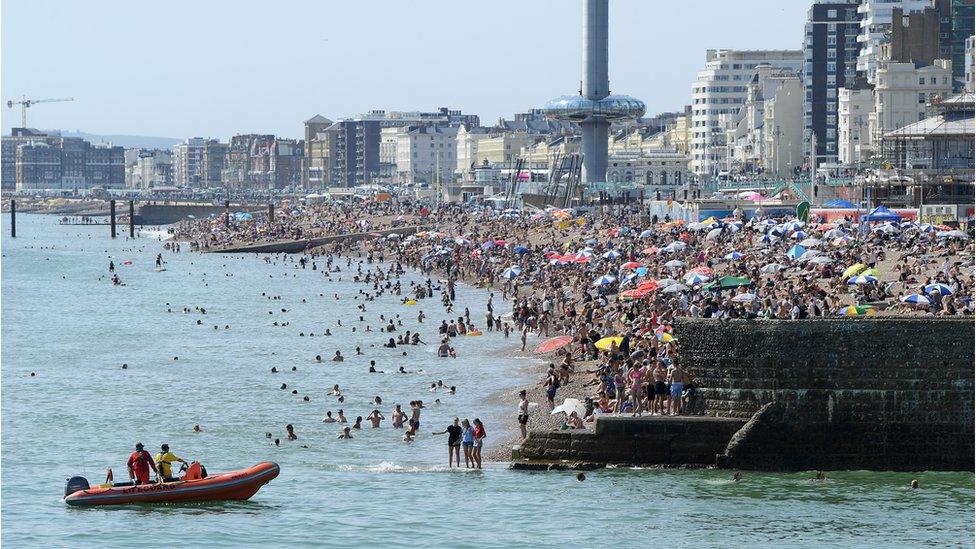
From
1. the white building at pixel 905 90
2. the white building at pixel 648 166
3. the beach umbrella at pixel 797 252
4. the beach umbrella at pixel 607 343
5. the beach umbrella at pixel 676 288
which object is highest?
the white building at pixel 905 90

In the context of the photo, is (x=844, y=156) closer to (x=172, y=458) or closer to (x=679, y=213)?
(x=679, y=213)

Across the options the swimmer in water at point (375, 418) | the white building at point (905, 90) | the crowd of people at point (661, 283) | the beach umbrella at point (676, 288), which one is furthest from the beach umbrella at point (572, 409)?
the white building at point (905, 90)

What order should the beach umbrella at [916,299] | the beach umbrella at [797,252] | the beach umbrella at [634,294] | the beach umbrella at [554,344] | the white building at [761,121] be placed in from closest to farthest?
the beach umbrella at [916,299] < the beach umbrella at [554,344] < the beach umbrella at [634,294] < the beach umbrella at [797,252] < the white building at [761,121]

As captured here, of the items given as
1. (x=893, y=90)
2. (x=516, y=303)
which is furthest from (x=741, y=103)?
(x=516, y=303)

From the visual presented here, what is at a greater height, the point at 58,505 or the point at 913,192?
the point at 913,192

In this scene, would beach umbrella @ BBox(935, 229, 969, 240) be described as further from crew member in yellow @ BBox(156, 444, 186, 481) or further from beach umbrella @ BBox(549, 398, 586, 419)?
crew member in yellow @ BBox(156, 444, 186, 481)

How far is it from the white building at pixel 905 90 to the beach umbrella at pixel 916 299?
80.9 metres

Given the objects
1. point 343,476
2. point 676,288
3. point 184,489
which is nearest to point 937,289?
point 676,288

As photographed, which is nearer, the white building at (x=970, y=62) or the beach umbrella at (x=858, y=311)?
the beach umbrella at (x=858, y=311)

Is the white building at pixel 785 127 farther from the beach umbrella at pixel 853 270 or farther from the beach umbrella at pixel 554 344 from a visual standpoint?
the beach umbrella at pixel 554 344

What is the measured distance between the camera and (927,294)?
1604 inches

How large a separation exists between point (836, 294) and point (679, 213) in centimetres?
4004

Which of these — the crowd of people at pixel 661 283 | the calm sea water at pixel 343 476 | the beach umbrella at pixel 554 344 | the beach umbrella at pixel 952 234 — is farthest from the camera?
the beach umbrella at pixel 952 234

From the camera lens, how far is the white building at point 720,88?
189 meters
